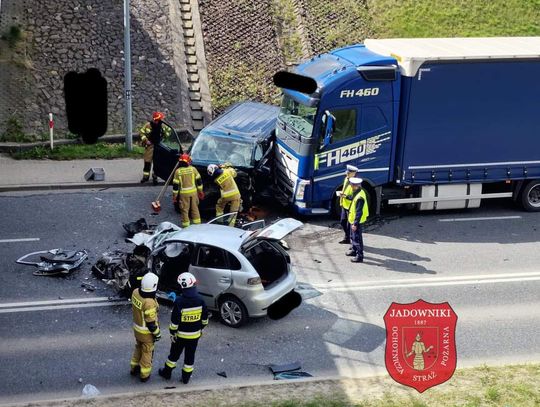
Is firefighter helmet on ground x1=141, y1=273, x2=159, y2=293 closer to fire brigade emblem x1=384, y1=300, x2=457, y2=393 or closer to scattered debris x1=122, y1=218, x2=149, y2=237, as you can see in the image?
fire brigade emblem x1=384, y1=300, x2=457, y2=393

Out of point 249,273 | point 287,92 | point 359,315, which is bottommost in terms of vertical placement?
point 359,315

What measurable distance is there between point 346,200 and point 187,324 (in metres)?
5.35

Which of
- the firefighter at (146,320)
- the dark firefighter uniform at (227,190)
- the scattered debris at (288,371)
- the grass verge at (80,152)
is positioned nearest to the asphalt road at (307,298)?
the scattered debris at (288,371)

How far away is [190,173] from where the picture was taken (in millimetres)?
16484

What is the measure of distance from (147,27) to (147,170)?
6.46 metres

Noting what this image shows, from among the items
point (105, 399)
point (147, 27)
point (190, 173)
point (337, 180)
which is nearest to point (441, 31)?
point (147, 27)

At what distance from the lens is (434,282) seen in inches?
601

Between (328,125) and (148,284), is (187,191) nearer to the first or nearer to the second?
(328,125)

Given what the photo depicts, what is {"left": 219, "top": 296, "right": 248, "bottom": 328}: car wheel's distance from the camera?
13.4 m

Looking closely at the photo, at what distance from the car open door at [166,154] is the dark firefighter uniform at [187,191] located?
5.29ft

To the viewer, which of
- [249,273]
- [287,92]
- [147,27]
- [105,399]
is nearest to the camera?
[105,399]

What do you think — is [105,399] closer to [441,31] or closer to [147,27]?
[147,27]

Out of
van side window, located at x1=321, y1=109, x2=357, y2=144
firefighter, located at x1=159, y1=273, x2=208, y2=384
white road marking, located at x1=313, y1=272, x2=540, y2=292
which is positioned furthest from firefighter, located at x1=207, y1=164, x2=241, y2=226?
firefighter, located at x1=159, y1=273, x2=208, y2=384

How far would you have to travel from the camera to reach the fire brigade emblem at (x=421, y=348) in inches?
427
